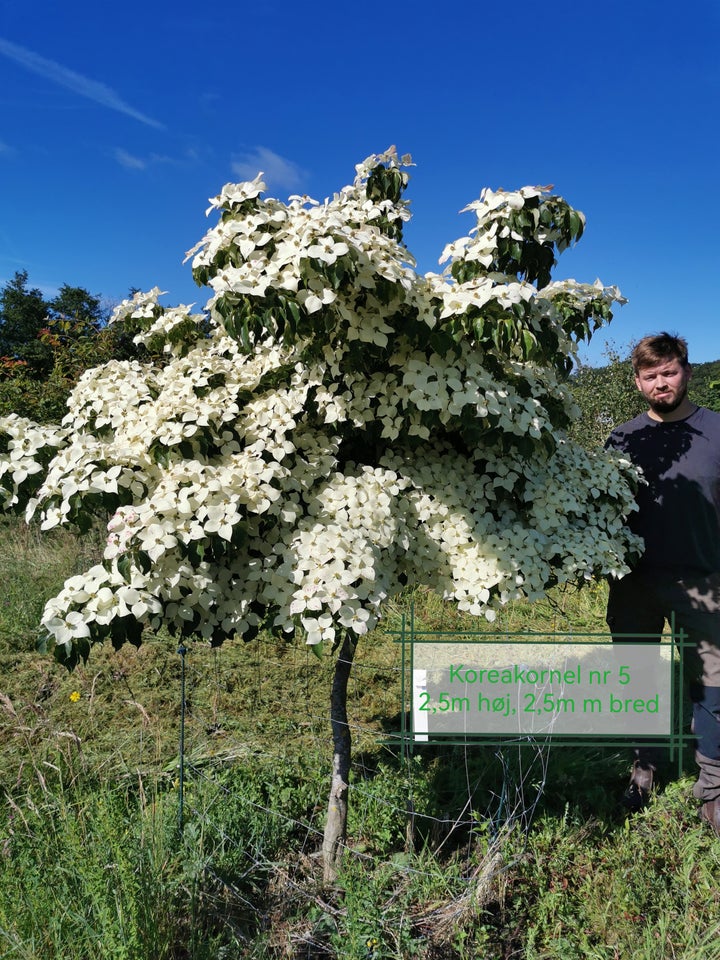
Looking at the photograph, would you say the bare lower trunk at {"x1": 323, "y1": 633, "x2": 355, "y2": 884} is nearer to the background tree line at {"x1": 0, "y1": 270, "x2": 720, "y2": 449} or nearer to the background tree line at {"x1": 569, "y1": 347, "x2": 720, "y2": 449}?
the background tree line at {"x1": 0, "y1": 270, "x2": 720, "y2": 449}

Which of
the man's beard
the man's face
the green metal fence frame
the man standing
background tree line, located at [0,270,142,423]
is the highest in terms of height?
background tree line, located at [0,270,142,423]

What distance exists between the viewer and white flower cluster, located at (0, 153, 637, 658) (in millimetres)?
1665

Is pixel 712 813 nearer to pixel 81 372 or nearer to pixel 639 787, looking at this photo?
pixel 639 787

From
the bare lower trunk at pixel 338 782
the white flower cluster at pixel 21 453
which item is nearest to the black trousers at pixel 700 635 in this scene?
the bare lower trunk at pixel 338 782

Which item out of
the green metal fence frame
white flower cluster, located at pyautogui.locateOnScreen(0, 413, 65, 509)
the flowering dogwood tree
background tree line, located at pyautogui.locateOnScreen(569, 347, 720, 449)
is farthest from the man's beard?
background tree line, located at pyautogui.locateOnScreen(569, 347, 720, 449)

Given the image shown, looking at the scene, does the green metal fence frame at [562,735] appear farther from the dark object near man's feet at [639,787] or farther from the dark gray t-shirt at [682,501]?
the dark gray t-shirt at [682,501]

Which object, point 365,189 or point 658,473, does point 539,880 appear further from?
point 365,189

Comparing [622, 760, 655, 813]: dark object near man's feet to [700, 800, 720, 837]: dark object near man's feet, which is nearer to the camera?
[700, 800, 720, 837]: dark object near man's feet

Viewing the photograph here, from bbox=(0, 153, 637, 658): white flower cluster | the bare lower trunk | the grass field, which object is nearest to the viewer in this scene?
bbox=(0, 153, 637, 658): white flower cluster

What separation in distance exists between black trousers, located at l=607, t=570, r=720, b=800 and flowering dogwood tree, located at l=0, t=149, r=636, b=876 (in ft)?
2.42

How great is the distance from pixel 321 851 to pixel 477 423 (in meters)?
1.92

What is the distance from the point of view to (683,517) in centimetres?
274

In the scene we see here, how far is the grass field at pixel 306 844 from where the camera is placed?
1.93 metres

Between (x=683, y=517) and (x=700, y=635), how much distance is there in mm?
575
